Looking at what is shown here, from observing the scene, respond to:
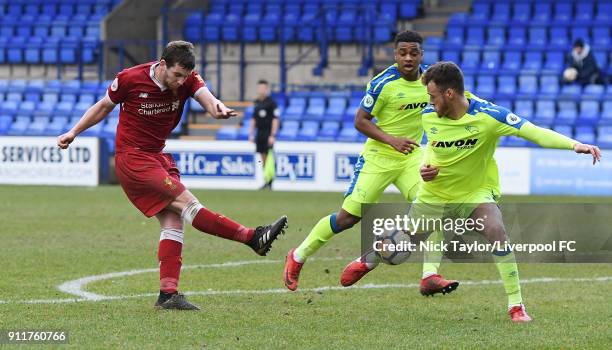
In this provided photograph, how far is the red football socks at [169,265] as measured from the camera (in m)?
8.52

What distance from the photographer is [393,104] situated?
986 cm

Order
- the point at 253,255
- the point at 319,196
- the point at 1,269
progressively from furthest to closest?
the point at 319,196 < the point at 253,255 < the point at 1,269

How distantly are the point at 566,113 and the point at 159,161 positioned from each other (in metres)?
17.6

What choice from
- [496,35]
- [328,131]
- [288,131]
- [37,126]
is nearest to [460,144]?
[328,131]

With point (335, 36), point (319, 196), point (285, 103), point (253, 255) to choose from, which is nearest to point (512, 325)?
point (253, 255)

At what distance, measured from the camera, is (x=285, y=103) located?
27984 millimetres

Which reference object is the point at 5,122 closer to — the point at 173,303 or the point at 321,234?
the point at 321,234

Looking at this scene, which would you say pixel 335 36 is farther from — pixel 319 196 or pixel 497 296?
pixel 497 296

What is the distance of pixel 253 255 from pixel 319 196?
9.12 metres

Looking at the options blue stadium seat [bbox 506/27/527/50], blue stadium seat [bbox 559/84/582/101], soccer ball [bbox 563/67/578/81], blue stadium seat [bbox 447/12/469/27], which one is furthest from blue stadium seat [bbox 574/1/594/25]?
soccer ball [bbox 563/67/578/81]

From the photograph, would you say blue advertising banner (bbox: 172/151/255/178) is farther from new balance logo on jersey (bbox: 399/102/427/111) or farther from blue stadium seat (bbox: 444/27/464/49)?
new balance logo on jersey (bbox: 399/102/427/111)

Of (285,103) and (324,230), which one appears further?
(285,103)

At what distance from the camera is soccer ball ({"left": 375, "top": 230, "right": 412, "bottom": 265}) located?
348 inches

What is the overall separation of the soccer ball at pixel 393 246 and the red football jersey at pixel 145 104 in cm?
181
